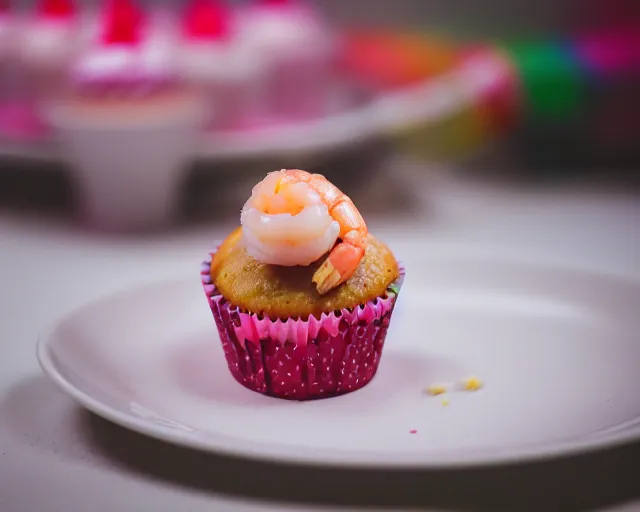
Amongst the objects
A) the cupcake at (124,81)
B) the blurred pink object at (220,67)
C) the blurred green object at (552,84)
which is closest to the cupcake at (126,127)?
the cupcake at (124,81)

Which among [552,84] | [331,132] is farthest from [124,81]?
[552,84]

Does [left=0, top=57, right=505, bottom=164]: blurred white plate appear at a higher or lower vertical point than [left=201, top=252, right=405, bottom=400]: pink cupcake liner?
higher

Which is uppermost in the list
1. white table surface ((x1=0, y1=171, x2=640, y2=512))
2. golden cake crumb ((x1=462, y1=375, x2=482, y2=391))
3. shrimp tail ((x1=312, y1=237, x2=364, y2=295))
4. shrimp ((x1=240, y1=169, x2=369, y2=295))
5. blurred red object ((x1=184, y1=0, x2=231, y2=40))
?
blurred red object ((x1=184, y1=0, x2=231, y2=40))

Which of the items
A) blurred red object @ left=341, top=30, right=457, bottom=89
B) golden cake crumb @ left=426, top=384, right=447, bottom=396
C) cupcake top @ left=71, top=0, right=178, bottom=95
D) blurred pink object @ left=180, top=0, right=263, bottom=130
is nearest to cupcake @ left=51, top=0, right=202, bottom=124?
cupcake top @ left=71, top=0, right=178, bottom=95

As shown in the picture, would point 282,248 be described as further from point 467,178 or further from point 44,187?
point 467,178

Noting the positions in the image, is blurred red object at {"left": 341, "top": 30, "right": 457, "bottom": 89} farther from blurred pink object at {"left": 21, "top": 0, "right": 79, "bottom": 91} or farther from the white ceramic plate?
the white ceramic plate

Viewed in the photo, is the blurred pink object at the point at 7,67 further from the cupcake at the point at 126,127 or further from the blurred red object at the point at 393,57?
the blurred red object at the point at 393,57

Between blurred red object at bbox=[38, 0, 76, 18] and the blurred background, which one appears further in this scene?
blurred red object at bbox=[38, 0, 76, 18]

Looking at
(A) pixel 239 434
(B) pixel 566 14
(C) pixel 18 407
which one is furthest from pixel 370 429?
(B) pixel 566 14
